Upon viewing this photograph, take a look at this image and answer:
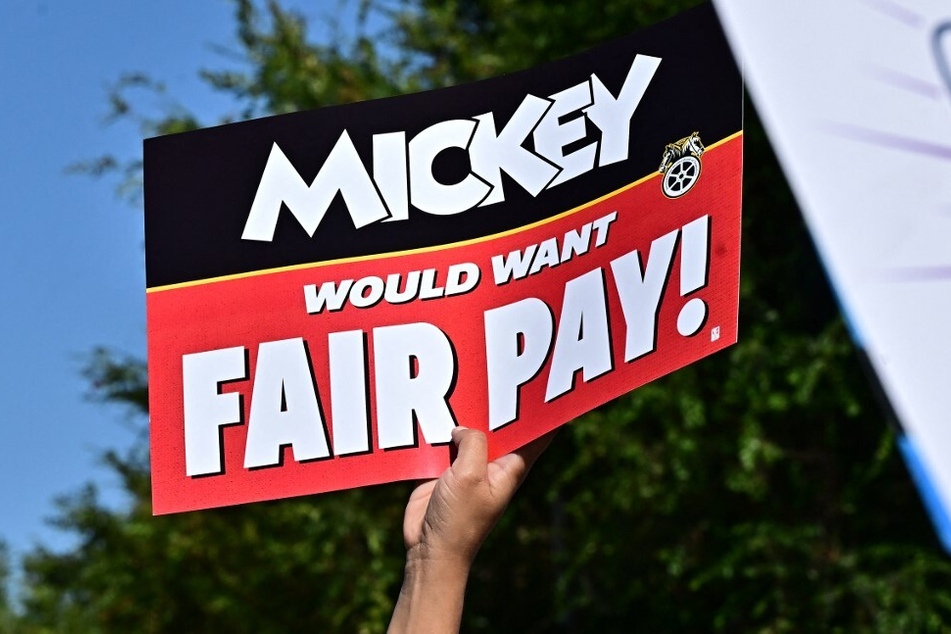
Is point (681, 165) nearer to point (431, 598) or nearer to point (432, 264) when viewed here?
point (432, 264)

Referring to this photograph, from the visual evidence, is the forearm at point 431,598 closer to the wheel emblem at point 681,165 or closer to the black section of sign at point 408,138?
the black section of sign at point 408,138

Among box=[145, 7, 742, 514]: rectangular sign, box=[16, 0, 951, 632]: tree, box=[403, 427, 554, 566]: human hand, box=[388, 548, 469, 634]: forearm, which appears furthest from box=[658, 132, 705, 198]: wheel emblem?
box=[16, 0, 951, 632]: tree

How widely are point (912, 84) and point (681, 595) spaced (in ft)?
18.3

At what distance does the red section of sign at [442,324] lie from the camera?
5.79ft

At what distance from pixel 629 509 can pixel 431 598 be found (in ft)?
15.2

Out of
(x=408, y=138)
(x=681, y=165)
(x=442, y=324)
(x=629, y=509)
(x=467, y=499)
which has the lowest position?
(x=467, y=499)

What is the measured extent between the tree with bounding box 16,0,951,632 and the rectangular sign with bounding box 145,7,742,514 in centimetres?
389

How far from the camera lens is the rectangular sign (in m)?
1.80

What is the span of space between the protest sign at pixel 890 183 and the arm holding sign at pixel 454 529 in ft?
2.32

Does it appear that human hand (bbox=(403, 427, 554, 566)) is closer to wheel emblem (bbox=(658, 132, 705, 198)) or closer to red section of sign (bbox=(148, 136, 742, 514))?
red section of sign (bbox=(148, 136, 742, 514))

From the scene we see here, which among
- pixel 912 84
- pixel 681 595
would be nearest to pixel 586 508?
pixel 681 595

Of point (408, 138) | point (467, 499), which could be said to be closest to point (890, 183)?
point (467, 499)

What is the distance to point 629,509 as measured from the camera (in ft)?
20.6

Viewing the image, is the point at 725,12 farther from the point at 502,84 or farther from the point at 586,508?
the point at 586,508
